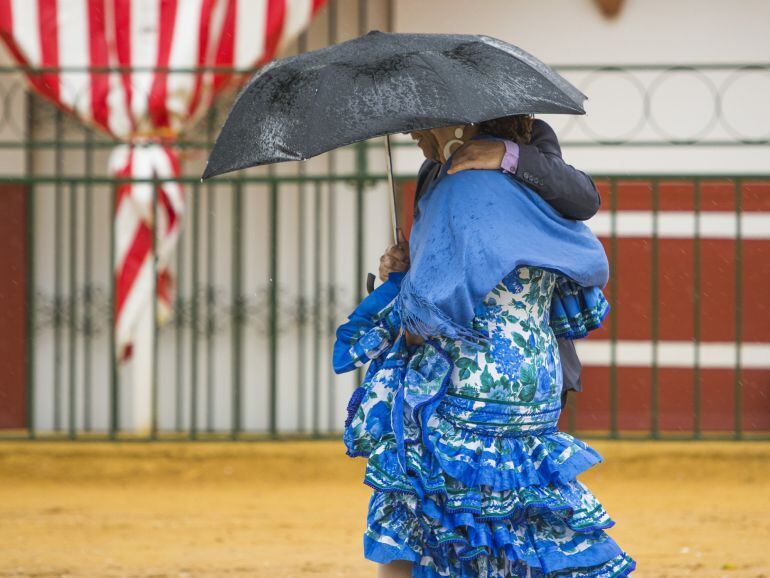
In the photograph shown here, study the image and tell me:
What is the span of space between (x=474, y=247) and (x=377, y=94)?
42 cm

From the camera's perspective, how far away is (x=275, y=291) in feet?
26.2

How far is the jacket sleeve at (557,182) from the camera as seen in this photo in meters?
3.47

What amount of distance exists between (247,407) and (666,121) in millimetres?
3048

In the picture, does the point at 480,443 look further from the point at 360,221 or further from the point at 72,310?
the point at 72,310

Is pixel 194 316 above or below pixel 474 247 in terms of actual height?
below

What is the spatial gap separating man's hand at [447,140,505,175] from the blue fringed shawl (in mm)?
19

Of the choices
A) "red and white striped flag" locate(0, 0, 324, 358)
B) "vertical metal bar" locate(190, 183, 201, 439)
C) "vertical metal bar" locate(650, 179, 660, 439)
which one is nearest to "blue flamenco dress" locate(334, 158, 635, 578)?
"vertical metal bar" locate(650, 179, 660, 439)

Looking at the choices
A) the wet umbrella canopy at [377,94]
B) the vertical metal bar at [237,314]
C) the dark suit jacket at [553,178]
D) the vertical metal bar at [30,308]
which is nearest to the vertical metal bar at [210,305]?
the vertical metal bar at [237,314]

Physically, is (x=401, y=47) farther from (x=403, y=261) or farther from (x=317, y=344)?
(x=317, y=344)

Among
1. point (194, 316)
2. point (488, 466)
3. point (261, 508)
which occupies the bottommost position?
point (261, 508)

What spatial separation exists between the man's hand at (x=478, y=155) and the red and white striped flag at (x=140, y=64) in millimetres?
4649

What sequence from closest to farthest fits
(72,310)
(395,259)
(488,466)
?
(488,466) → (395,259) → (72,310)

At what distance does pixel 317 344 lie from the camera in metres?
8.46

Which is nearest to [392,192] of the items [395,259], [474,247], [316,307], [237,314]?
[395,259]
